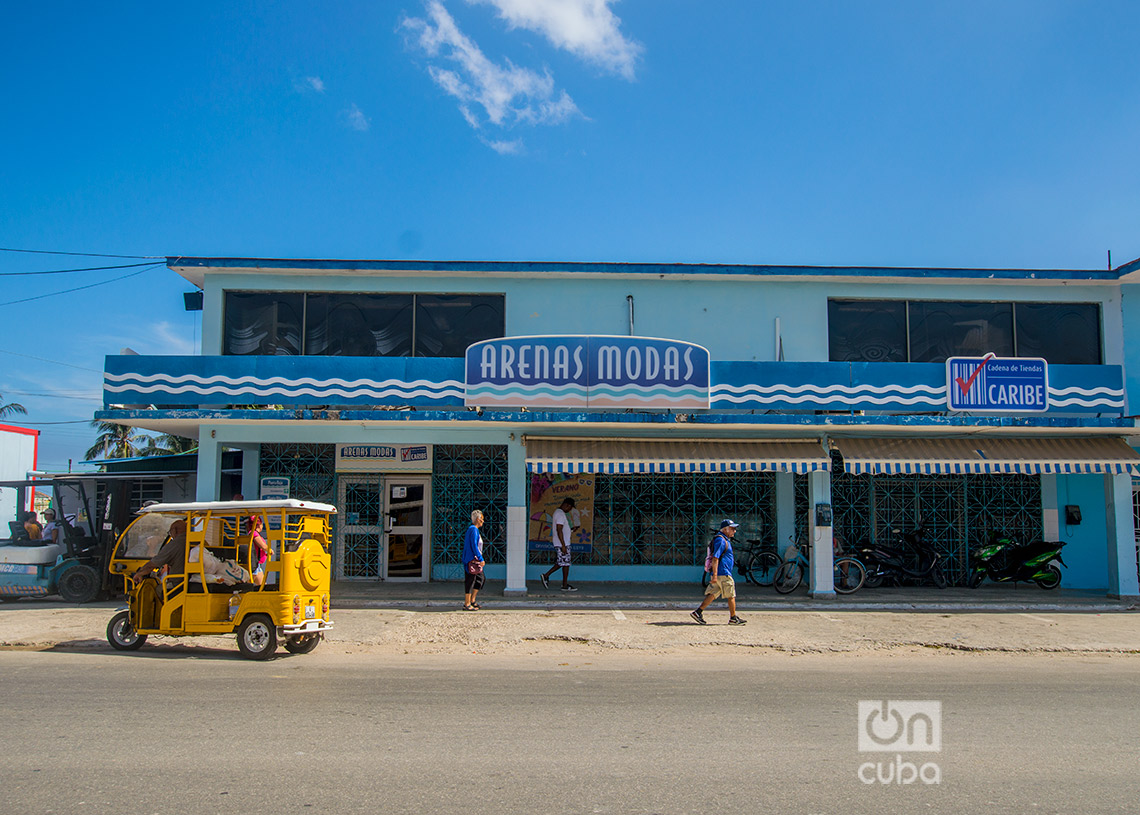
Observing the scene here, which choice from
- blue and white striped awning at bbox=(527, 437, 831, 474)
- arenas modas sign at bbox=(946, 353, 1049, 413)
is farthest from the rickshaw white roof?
arenas modas sign at bbox=(946, 353, 1049, 413)

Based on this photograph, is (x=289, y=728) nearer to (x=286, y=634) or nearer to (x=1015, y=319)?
(x=286, y=634)

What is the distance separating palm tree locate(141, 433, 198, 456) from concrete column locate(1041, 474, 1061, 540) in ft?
97.6

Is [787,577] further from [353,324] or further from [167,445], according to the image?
[167,445]

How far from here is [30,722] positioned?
635 centimetres

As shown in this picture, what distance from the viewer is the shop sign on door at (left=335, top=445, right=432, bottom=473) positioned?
1609 centimetres

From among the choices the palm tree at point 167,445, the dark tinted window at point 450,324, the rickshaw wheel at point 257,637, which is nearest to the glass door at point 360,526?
the dark tinted window at point 450,324

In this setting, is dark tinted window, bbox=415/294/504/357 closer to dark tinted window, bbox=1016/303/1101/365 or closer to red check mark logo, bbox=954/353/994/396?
red check mark logo, bbox=954/353/994/396

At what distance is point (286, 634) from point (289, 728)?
3.06 metres

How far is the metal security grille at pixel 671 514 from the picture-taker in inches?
640

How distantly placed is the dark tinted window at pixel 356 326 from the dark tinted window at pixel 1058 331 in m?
12.0

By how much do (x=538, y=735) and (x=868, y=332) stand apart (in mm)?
11955

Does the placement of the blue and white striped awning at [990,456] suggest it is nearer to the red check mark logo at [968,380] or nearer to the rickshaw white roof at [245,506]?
the red check mark logo at [968,380]

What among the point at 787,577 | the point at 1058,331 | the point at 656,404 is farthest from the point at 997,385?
the point at 656,404

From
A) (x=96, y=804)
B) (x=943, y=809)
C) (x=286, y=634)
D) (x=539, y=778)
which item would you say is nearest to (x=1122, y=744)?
(x=943, y=809)
